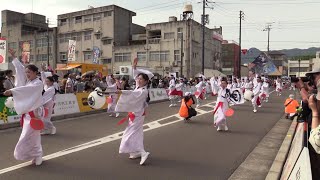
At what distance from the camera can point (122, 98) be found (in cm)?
718

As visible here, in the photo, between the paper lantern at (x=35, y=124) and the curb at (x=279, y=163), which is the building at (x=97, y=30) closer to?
the curb at (x=279, y=163)

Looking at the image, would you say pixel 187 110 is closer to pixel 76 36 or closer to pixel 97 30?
pixel 97 30

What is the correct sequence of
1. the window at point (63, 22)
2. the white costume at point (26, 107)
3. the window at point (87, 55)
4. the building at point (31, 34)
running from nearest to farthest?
the white costume at point (26, 107), the window at point (87, 55), the window at point (63, 22), the building at point (31, 34)

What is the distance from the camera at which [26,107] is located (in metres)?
6.62

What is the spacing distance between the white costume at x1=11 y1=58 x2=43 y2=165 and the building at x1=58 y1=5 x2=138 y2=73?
4729 cm

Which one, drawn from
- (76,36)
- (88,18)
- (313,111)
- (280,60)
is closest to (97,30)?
(88,18)

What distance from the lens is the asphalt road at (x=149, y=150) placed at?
6.43m

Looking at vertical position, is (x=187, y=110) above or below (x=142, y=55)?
below

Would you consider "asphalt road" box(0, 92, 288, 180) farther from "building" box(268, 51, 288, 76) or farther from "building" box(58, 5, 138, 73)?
"building" box(268, 51, 288, 76)

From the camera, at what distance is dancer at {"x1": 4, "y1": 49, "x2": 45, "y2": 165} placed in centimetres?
661

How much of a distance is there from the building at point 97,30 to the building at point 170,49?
1.92m

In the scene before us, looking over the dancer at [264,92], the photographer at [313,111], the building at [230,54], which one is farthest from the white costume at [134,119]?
the building at [230,54]

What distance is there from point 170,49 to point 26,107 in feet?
145

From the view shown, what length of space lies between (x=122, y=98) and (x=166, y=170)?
5.42ft
